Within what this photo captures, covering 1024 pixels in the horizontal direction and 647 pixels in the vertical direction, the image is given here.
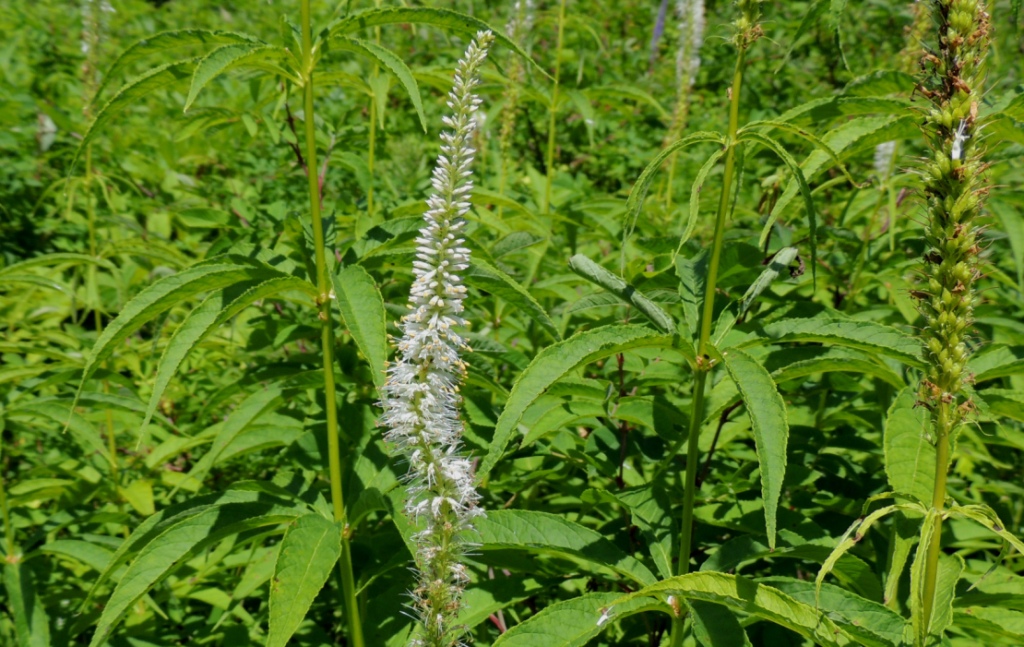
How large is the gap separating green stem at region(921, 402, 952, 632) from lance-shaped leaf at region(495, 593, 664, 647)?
661 mm

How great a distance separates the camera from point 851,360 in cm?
221

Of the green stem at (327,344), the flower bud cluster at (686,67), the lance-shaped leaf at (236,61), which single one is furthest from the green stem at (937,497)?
the flower bud cluster at (686,67)

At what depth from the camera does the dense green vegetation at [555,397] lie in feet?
6.61

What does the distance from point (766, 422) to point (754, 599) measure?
1.33 feet

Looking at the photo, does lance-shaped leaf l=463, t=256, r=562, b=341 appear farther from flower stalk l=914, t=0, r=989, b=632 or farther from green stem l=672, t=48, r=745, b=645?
flower stalk l=914, t=0, r=989, b=632

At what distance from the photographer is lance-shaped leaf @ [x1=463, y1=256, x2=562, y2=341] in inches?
95.0

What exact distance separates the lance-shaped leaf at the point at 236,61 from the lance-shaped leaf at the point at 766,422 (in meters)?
1.45

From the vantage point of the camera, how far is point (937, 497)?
1.85m

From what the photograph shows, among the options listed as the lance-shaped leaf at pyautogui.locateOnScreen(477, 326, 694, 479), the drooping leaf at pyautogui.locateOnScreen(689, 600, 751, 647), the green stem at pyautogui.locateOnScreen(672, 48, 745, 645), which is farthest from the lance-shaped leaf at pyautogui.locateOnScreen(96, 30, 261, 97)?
the drooping leaf at pyautogui.locateOnScreen(689, 600, 751, 647)

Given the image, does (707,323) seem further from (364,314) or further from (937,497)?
(364,314)

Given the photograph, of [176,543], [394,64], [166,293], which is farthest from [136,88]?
[176,543]

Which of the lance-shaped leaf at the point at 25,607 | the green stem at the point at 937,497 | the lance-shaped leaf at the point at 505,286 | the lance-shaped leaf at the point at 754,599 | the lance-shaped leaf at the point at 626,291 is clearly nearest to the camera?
the green stem at the point at 937,497

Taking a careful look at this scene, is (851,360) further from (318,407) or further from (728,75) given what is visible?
(728,75)

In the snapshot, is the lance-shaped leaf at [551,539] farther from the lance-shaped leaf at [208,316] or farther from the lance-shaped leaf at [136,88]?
the lance-shaped leaf at [136,88]
